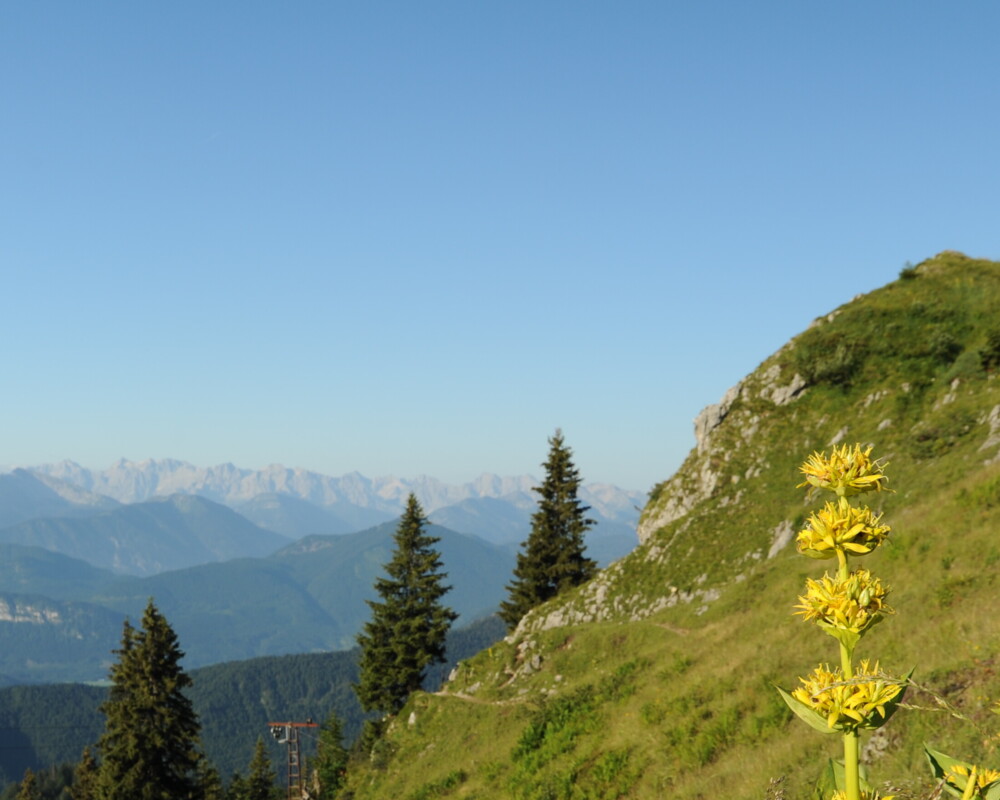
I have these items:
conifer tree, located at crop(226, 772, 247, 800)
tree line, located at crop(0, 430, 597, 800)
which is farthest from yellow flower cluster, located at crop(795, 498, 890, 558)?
conifer tree, located at crop(226, 772, 247, 800)

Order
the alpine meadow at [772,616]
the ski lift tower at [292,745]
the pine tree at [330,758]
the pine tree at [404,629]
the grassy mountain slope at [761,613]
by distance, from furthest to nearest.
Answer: the ski lift tower at [292,745], the pine tree at [330,758], the pine tree at [404,629], the grassy mountain slope at [761,613], the alpine meadow at [772,616]

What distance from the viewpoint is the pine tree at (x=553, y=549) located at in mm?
61750

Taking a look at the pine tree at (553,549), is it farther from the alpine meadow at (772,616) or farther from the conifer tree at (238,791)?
the conifer tree at (238,791)

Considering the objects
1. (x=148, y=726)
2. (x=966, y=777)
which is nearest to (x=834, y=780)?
(x=966, y=777)

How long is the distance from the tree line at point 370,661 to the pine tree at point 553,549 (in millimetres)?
88

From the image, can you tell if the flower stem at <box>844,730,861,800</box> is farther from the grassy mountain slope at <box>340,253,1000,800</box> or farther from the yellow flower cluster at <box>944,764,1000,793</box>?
the grassy mountain slope at <box>340,253,1000,800</box>

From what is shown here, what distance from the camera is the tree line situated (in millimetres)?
44719

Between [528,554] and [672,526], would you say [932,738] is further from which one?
[528,554]

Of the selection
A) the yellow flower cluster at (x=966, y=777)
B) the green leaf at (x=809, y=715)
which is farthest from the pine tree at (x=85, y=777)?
the yellow flower cluster at (x=966, y=777)

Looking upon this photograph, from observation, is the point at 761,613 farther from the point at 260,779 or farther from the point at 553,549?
the point at 260,779

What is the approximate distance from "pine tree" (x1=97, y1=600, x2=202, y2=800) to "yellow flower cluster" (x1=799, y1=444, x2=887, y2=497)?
163ft

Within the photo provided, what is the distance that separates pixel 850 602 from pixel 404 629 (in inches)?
2172

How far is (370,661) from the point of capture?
5534 cm

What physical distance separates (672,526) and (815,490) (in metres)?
45.2
